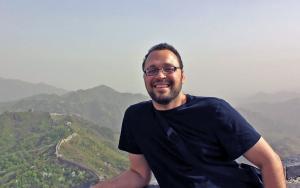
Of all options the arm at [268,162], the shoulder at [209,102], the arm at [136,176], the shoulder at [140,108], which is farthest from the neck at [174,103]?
the arm at [268,162]

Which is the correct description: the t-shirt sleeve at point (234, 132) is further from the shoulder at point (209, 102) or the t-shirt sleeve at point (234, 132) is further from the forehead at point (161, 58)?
the forehead at point (161, 58)

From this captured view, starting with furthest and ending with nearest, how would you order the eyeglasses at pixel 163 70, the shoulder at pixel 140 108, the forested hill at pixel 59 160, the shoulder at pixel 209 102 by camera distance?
the forested hill at pixel 59 160 < the shoulder at pixel 140 108 < the eyeglasses at pixel 163 70 < the shoulder at pixel 209 102

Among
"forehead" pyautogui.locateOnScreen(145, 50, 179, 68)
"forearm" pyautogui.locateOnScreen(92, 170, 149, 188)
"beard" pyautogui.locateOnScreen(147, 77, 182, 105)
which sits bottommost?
"forearm" pyautogui.locateOnScreen(92, 170, 149, 188)

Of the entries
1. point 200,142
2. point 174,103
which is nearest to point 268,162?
point 200,142

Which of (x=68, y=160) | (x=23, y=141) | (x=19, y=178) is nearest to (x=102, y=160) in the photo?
(x=68, y=160)

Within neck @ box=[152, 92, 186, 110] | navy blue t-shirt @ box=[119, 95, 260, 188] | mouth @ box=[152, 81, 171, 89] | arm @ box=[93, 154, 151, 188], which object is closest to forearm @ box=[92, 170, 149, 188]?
arm @ box=[93, 154, 151, 188]

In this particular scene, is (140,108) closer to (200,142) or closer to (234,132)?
(200,142)

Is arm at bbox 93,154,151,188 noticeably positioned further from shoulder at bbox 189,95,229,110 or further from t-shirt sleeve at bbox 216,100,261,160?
t-shirt sleeve at bbox 216,100,261,160

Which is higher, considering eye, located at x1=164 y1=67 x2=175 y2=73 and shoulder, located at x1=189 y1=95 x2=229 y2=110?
eye, located at x1=164 y1=67 x2=175 y2=73
